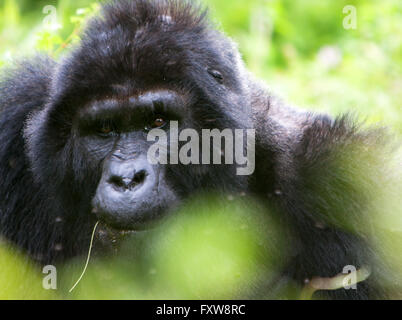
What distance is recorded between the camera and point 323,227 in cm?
496

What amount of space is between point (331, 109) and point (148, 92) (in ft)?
11.7

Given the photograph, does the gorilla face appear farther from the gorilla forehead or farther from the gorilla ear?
the gorilla ear

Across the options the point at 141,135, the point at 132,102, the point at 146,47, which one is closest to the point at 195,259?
the point at 141,135

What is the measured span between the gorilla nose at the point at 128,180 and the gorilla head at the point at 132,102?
0.35ft

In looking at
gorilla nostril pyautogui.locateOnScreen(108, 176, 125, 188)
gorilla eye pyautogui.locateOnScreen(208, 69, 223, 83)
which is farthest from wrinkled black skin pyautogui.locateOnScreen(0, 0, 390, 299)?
gorilla nostril pyautogui.locateOnScreen(108, 176, 125, 188)

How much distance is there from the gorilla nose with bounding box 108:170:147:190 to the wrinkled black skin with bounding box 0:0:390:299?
0.08 m

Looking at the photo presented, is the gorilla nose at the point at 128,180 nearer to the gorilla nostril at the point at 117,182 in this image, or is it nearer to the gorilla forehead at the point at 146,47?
the gorilla nostril at the point at 117,182

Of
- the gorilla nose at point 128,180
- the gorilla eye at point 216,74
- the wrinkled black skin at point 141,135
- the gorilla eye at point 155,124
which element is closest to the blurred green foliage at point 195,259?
the wrinkled black skin at point 141,135

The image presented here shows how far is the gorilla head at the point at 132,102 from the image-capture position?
14.7ft
